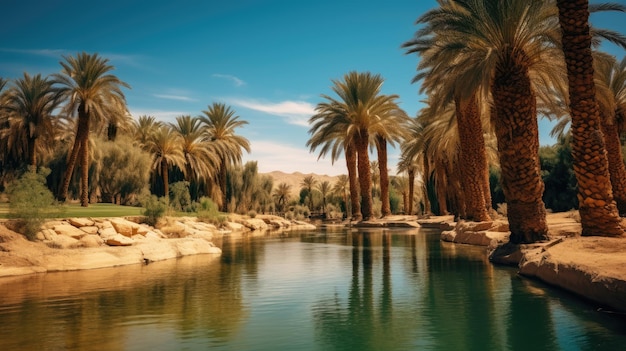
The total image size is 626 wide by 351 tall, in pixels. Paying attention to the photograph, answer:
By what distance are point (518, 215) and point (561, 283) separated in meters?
5.24

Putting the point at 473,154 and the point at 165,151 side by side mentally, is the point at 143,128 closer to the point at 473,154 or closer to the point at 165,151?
the point at 165,151

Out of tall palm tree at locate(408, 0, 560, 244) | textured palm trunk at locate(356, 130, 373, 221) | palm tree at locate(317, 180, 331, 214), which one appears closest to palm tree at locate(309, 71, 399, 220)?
textured palm trunk at locate(356, 130, 373, 221)

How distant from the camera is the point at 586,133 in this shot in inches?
461

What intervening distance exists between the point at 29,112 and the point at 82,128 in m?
5.97

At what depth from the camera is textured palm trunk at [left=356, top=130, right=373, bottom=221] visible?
119ft

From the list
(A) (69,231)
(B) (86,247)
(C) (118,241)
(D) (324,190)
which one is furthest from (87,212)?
(D) (324,190)

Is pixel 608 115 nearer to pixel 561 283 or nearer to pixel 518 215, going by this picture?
pixel 518 215

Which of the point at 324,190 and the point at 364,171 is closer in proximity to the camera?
the point at 364,171

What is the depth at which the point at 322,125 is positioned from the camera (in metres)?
37.5

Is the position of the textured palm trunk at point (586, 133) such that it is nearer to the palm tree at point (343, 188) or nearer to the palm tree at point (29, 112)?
the palm tree at point (29, 112)

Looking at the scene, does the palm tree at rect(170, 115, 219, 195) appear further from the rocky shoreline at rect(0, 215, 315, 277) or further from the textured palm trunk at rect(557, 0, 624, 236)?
the textured palm trunk at rect(557, 0, 624, 236)

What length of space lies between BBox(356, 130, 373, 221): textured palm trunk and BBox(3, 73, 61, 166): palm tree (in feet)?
75.9

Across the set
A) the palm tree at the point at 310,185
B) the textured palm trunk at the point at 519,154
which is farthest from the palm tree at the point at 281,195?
the textured palm trunk at the point at 519,154

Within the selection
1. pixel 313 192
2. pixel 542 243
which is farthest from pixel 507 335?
pixel 313 192
